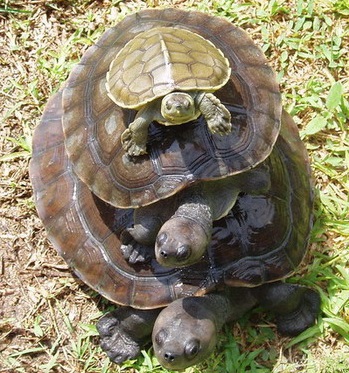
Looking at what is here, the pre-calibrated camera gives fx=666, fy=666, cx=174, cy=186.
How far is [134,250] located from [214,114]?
1077mm

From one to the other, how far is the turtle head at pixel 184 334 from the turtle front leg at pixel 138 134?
899 mm

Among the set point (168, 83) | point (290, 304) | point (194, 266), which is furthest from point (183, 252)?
point (290, 304)

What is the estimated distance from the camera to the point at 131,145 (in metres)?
3.53

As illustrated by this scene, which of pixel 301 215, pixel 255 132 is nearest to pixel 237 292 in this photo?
pixel 301 215

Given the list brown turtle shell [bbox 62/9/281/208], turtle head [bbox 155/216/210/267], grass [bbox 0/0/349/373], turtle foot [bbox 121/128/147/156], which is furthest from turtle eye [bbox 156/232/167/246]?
grass [bbox 0/0/349/373]

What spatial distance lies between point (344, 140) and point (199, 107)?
182cm

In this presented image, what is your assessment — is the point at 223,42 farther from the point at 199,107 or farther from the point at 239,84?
the point at 199,107

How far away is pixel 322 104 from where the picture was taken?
4.87 meters

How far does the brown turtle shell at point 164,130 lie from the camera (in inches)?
137

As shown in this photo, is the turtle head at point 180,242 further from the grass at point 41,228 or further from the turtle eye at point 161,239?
the grass at point 41,228

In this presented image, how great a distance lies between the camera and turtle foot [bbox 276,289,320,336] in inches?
163

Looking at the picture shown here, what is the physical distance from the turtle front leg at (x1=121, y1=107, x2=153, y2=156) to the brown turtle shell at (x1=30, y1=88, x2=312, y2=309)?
24 cm

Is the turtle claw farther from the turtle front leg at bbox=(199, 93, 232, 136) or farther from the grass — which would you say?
the grass

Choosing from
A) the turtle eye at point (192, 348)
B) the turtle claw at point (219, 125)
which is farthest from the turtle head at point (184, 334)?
the turtle claw at point (219, 125)
